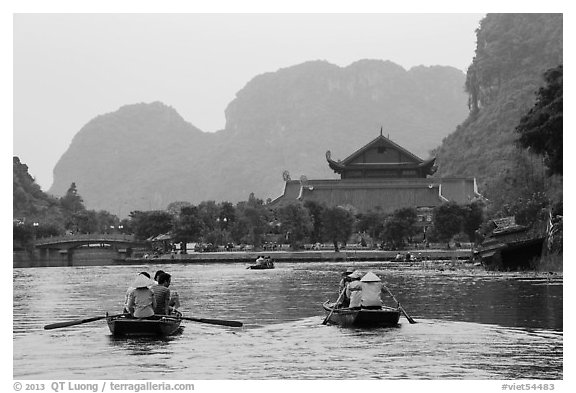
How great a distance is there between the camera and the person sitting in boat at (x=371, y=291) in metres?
28.3

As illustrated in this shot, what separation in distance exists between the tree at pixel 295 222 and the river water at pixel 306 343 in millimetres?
61221

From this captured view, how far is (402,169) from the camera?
13488cm

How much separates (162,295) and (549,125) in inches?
1259

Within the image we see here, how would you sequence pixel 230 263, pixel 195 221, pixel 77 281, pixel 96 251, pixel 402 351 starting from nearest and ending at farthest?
pixel 402 351, pixel 77 281, pixel 230 263, pixel 195 221, pixel 96 251

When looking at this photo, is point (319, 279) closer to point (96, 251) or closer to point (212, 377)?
point (212, 377)

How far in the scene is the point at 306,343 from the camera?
26.7 m

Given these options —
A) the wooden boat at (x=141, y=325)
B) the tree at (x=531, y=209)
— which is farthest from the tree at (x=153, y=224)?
the wooden boat at (x=141, y=325)

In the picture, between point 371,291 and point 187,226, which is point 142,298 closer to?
point 371,291

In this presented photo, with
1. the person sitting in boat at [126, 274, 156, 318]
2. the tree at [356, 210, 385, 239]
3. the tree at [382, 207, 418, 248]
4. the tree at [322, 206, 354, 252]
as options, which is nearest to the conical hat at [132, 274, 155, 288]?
the person sitting in boat at [126, 274, 156, 318]

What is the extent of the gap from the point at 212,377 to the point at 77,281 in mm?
44730

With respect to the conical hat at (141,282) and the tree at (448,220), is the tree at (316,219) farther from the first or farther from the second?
the conical hat at (141,282)

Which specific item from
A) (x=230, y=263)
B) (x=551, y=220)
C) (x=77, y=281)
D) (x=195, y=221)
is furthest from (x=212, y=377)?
(x=195, y=221)

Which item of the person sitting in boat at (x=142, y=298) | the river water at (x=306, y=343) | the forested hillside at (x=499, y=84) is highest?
the forested hillside at (x=499, y=84)

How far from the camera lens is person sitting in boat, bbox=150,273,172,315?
27547mm
